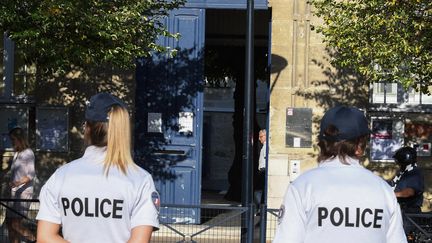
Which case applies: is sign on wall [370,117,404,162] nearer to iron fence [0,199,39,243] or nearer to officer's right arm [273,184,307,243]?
iron fence [0,199,39,243]

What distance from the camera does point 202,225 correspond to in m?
10.4

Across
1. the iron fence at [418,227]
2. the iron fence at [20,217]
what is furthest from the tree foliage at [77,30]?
the iron fence at [418,227]

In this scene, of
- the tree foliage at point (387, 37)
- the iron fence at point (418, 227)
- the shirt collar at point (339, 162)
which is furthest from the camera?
the tree foliage at point (387, 37)

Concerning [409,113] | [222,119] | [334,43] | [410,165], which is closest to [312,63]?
[409,113]

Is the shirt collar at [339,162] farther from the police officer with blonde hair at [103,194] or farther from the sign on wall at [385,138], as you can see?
the sign on wall at [385,138]

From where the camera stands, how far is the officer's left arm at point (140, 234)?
4039 millimetres

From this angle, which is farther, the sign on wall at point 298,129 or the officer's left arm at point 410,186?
the sign on wall at point 298,129

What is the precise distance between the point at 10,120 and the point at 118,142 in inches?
378

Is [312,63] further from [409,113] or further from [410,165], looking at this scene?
[410,165]

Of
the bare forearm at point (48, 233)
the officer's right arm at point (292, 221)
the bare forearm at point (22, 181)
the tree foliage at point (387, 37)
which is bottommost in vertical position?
the bare forearm at point (22, 181)

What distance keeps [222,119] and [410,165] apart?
16.7 meters

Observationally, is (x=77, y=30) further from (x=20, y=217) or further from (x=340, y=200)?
(x=340, y=200)

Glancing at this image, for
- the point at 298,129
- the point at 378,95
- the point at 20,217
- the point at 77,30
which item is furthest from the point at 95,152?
the point at 378,95

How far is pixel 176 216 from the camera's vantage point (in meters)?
11.1
